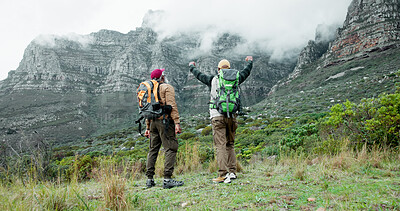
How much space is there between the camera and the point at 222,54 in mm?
148125

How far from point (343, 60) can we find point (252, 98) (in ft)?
145

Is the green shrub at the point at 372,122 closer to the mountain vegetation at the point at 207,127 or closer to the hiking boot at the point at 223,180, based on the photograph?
the mountain vegetation at the point at 207,127

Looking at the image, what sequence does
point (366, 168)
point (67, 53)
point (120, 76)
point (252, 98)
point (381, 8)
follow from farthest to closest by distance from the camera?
point (67, 53)
point (120, 76)
point (252, 98)
point (381, 8)
point (366, 168)

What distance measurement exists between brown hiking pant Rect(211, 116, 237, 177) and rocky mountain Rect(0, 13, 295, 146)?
49648 millimetres

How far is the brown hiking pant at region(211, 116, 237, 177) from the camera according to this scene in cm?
366

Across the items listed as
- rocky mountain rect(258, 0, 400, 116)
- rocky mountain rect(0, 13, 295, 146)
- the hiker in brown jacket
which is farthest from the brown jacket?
rocky mountain rect(0, 13, 295, 146)

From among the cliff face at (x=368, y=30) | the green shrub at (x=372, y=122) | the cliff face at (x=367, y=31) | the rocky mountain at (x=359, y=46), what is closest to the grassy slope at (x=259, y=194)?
the green shrub at (x=372, y=122)

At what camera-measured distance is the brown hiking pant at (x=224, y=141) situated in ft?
12.0

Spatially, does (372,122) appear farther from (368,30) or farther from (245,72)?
(368,30)

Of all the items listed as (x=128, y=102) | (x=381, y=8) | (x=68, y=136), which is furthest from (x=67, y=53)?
(x=381, y=8)

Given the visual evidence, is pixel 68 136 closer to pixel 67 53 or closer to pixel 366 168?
pixel 366 168

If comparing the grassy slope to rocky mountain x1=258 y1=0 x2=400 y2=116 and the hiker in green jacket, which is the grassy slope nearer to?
the hiker in green jacket

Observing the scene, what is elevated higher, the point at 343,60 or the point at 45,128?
the point at 343,60

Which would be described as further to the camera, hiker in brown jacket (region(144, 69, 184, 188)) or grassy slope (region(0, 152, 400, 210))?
hiker in brown jacket (region(144, 69, 184, 188))
